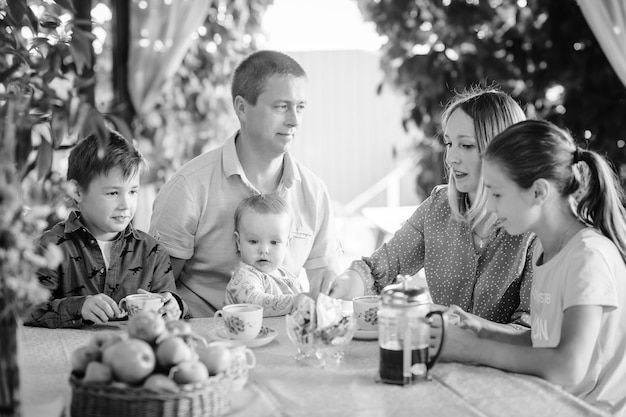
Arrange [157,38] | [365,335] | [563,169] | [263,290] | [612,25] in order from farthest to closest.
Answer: [157,38] → [612,25] → [263,290] → [365,335] → [563,169]

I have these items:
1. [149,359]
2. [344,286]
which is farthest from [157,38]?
[149,359]

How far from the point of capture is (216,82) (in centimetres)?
454

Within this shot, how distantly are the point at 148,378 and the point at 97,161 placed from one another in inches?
36.0

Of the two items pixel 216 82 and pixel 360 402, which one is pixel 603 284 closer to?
pixel 360 402

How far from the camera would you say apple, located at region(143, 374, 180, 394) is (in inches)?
46.5

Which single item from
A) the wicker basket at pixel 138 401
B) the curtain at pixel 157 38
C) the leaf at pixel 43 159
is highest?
the curtain at pixel 157 38

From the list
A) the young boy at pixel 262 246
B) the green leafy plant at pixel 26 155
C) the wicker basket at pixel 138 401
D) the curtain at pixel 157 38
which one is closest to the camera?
the green leafy plant at pixel 26 155

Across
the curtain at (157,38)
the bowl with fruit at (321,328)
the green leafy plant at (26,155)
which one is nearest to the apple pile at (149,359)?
the green leafy plant at (26,155)

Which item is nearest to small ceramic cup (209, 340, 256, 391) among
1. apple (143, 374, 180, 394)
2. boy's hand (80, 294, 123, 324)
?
apple (143, 374, 180, 394)

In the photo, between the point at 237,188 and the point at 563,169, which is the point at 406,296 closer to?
the point at 563,169

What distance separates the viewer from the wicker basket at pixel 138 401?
3.86 feet

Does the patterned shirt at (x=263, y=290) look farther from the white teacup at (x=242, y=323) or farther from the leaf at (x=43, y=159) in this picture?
the leaf at (x=43, y=159)

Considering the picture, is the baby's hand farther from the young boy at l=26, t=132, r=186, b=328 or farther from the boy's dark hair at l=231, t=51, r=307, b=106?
the boy's dark hair at l=231, t=51, r=307, b=106

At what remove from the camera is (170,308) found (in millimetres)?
1865
